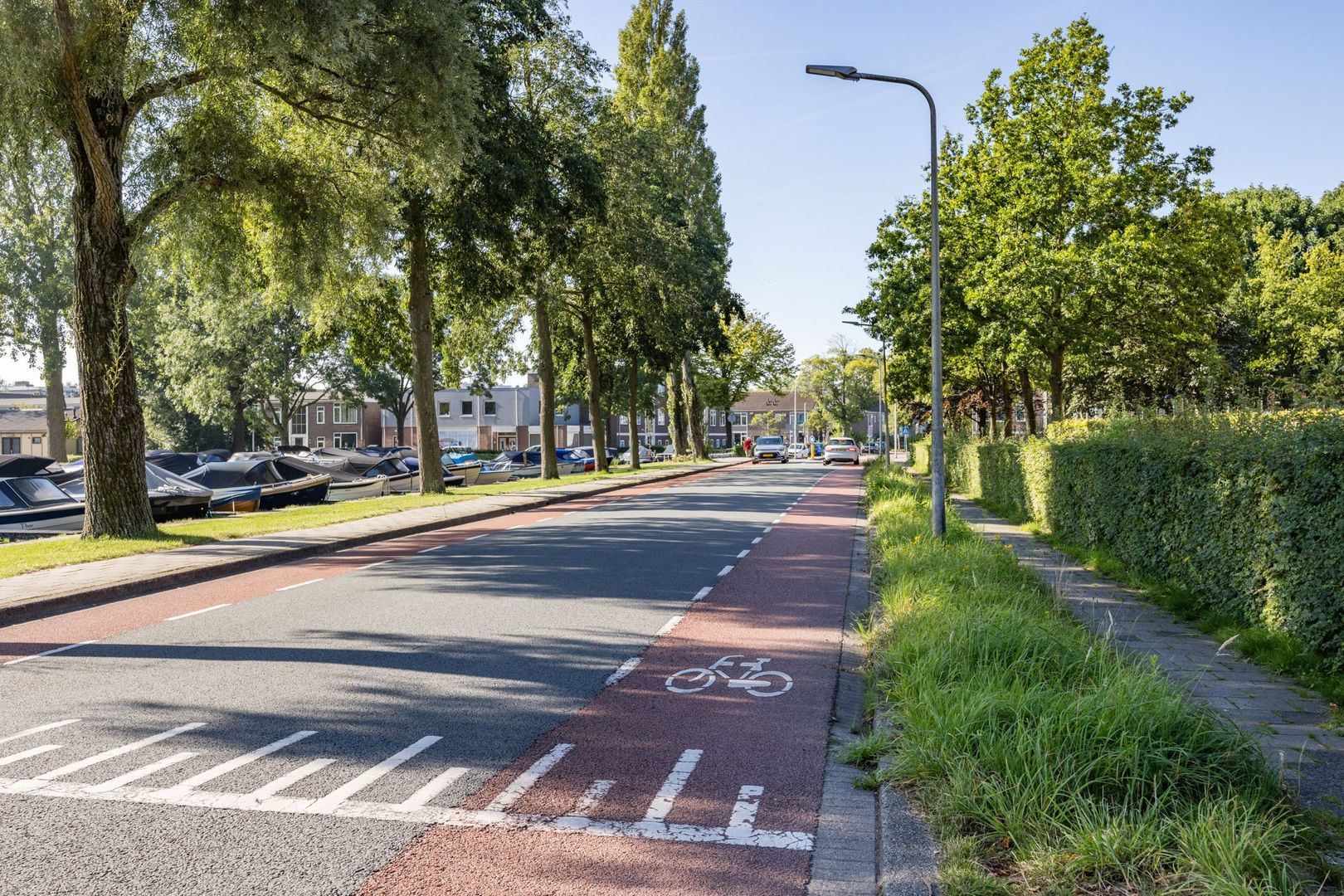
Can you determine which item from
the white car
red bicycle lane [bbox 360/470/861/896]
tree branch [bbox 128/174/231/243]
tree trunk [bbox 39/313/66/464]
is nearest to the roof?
tree trunk [bbox 39/313/66/464]

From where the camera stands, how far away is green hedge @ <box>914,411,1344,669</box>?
6.38m

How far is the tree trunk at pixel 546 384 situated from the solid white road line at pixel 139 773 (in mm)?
27051

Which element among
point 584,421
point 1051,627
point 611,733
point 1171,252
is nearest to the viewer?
point 611,733

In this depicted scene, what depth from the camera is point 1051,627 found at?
646 centimetres

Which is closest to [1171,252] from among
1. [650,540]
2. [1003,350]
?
[1003,350]

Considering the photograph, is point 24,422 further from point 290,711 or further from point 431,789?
point 431,789

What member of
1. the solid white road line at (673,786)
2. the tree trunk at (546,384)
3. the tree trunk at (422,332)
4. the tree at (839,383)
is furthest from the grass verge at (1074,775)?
the tree at (839,383)

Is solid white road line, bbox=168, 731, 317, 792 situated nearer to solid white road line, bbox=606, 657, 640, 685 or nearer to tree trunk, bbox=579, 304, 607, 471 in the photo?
solid white road line, bbox=606, 657, 640, 685

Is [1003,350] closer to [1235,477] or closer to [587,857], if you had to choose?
[1235,477]

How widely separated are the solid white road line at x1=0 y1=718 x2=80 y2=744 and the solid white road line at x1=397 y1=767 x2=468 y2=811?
2.49 metres

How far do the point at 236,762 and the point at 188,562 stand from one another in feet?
27.6

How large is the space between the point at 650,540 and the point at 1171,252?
59.9ft

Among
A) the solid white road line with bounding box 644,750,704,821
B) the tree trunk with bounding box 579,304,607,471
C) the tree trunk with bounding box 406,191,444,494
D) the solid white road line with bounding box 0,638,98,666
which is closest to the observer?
the solid white road line with bounding box 644,750,704,821

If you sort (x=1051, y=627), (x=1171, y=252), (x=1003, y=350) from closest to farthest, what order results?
(x=1051, y=627) < (x=1171, y=252) < (x=1003, y=350)
